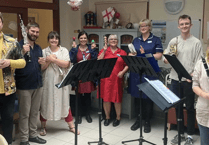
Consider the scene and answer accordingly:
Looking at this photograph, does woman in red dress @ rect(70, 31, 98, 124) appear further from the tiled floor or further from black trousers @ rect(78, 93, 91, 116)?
the tiled floor

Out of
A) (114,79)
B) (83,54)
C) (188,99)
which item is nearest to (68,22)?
(83,54)

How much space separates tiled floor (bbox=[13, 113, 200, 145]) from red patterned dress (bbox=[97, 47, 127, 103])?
46 centimetres

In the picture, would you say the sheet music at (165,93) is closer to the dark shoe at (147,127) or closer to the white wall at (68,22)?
the dark shoe at (147,127)

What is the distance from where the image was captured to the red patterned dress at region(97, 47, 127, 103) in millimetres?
3771

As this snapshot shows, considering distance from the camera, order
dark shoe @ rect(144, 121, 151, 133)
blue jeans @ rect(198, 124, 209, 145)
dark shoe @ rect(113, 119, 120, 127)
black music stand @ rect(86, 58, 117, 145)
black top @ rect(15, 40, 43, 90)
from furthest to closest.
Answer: dark shoe @ rect(113, 119, 120, 127) → dark shoe @ rect(144, 121, 151, 133) → black top @ rect(15, 40, 43, 90) → black music stand @ rect(86, 58, 117, 145) → blue jeans @ rect(198, 124, 209, 145)

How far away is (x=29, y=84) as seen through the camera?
10.2ft

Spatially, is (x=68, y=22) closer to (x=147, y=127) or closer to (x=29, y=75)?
(x=29, y=75)

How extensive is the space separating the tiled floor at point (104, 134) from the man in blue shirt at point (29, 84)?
300 millimetres

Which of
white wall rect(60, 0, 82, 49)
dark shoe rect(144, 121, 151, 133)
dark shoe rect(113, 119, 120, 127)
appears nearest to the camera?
dark shoe rect(144, 121, 151, 133)

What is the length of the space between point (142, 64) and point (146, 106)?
40.5 inches

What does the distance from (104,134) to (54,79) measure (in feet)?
3.50

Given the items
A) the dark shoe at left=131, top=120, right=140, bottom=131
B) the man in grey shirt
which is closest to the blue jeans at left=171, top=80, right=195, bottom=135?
the man in grey shirt

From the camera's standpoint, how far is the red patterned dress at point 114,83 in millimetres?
3771

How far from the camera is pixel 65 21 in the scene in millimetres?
5293
